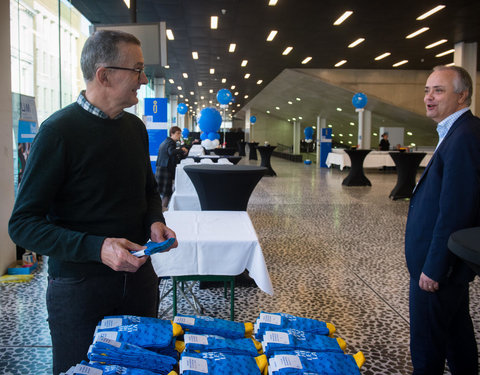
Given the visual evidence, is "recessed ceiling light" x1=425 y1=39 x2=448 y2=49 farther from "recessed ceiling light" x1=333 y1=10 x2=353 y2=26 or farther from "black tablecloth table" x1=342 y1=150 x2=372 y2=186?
"black tablecloth table" x1=342 y1=150 x2=372 y2=186

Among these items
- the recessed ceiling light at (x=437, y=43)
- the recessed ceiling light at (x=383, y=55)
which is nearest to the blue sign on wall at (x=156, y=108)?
the recessed ceiling light at (x=437, y=43)

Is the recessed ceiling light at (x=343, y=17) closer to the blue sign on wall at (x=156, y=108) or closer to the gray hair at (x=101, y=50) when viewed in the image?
the blue sign on wall at (x=156, y=108)

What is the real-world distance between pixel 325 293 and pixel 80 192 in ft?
8.87

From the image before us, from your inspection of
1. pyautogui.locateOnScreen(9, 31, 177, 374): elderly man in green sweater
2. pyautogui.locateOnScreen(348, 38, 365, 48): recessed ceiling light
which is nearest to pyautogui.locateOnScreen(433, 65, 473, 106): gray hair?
pyautogui.locateOnScreen(9, 31, 177, 374): elderly man in green sweater

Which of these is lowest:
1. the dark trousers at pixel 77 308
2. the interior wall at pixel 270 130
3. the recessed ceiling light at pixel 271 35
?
the dark trousers at pixel 77 308

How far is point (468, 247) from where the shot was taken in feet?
3.15

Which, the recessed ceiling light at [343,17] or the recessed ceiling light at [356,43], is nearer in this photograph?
the recessed ceiling light at [343,17]

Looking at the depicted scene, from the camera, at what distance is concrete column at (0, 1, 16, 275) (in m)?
3.79

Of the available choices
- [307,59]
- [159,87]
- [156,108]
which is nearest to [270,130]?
[159,87]

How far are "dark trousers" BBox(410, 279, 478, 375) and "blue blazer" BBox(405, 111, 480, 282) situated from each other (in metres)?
0.08

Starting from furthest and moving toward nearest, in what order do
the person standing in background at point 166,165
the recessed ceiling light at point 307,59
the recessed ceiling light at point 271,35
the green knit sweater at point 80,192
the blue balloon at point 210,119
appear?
the recessed ceiling light at point 307,59 → the blue balloon at point 210,119 → the recessed ceiling light at point 271,35 → the person standing in background at point 166,165 → the green knit sweater at point 80,192

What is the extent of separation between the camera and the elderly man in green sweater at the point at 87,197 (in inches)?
45.5

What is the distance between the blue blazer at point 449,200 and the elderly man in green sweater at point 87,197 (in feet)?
3.36

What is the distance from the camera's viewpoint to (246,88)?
25281 mm
